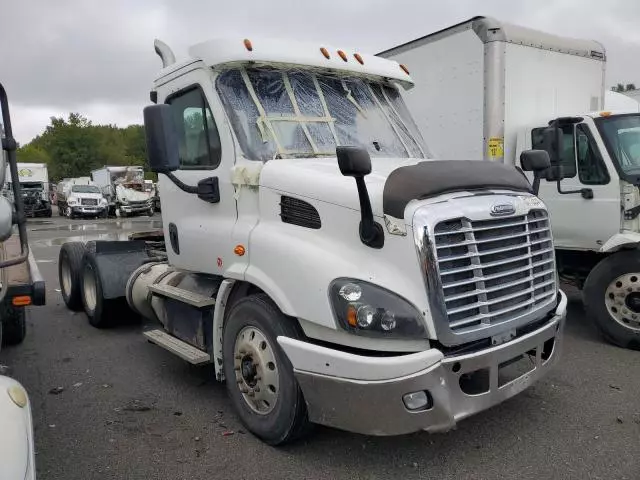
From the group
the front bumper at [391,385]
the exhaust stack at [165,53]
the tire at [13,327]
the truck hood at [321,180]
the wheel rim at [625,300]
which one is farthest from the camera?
the tire at [13,327]

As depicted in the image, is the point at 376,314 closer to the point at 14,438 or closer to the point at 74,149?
the point at 14,438

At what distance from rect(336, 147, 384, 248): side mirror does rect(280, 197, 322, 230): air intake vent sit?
1.23 feet

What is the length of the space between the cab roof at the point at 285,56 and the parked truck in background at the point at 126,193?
28.8 meters

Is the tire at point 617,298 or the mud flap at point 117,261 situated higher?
the mud flap at point 117,261

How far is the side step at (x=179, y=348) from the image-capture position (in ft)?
13.8

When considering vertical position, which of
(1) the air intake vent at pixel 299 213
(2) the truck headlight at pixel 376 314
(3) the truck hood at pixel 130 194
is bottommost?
(3) the truck hood at pixel 130 194

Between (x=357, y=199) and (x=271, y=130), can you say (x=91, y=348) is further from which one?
(x=357, y=199)

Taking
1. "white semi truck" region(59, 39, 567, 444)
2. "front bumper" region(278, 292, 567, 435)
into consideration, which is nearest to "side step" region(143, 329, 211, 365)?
"white semi truck" region(59, 39, 567, 444)

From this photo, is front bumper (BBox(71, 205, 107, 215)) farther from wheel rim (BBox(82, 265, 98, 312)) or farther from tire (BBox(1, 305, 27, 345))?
tire (BBox(1, 305, 27, 345))

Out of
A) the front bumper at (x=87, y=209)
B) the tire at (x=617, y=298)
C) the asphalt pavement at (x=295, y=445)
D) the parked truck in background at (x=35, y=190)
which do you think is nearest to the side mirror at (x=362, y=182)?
the asphalt pavement at (x=295, y=445)

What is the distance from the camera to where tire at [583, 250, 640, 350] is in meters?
5.47

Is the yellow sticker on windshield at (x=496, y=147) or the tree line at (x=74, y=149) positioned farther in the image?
the tree line at (x=74, y=149)

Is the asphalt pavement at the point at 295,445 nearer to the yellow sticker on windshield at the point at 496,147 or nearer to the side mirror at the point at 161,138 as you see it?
the side mirror at the point at 161,138

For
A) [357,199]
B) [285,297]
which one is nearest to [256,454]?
[285,297]
